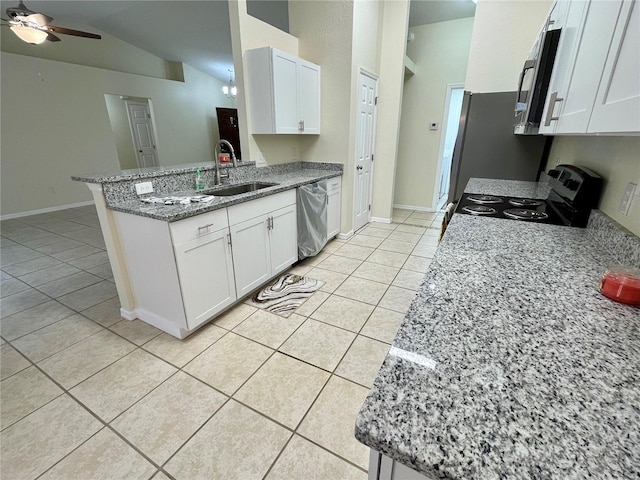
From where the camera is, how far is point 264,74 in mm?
2768

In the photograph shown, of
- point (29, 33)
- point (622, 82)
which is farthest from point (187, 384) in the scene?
point (29, 33)

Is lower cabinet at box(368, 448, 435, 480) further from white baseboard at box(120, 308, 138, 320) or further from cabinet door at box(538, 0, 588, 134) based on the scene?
white baseboard at box(120, 308, 138, 320)

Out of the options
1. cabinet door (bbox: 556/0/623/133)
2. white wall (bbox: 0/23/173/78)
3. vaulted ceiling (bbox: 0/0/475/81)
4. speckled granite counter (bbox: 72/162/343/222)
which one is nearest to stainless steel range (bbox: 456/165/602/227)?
cabinet door (bbox: 556/0/623/133)

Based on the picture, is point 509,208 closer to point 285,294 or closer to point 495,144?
point 495,144

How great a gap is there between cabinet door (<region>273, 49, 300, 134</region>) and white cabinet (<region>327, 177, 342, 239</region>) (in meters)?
0.76

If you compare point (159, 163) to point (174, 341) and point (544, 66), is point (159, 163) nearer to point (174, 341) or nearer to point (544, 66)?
point (174, 341)

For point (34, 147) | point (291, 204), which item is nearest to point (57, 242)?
point (34, 147)

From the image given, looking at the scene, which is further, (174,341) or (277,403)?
(174,341)

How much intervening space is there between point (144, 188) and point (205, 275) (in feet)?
2.50

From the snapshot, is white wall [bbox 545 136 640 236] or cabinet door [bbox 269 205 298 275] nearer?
white wall [bbox 545 136 640 236]

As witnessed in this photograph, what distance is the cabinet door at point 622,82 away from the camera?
24.8 inches

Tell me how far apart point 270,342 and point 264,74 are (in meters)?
2.43

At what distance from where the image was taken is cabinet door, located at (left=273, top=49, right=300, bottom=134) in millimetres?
2807

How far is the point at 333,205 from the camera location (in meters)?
3.61
